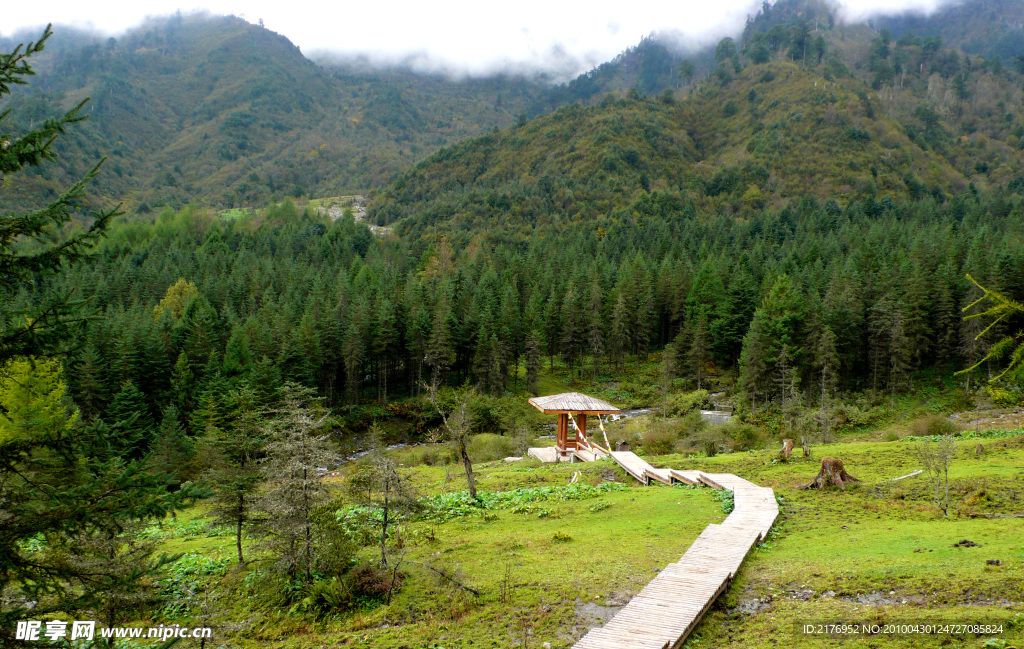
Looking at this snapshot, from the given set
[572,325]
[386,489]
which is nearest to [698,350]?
[572,325]

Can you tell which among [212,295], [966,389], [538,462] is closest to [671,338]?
[966,389]

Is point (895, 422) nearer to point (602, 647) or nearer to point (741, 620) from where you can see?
point (741, 620)

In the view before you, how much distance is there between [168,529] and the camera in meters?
26.8

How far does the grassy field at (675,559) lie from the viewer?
38.2ft

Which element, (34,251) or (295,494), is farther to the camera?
(295,494)

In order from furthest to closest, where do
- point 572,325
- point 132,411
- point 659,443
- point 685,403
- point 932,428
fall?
point 572,325 < point 685,403 < point 132,411 < point 659,443 < point 932,428

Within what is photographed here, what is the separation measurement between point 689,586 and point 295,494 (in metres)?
9.88

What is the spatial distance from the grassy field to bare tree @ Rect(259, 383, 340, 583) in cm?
137

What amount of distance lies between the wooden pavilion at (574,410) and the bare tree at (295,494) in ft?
69.8

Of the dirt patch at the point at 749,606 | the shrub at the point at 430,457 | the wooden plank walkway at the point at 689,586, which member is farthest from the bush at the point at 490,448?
the dirt patch at the point at 749,606

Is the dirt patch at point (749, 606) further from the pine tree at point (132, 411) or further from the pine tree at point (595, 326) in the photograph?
the pine tree at point (595, 326)

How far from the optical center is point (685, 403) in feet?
189

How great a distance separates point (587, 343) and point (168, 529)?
6178 cm

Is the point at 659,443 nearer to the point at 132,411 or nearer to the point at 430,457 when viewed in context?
the point at 430,457
